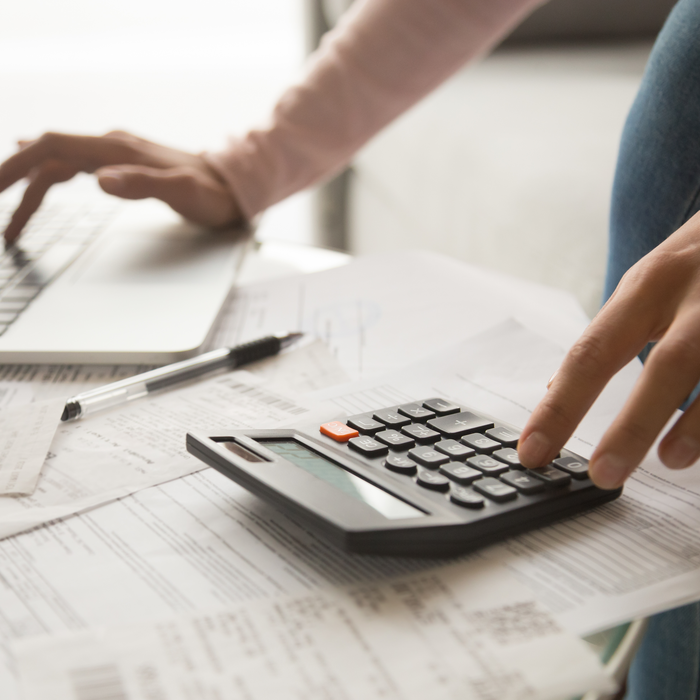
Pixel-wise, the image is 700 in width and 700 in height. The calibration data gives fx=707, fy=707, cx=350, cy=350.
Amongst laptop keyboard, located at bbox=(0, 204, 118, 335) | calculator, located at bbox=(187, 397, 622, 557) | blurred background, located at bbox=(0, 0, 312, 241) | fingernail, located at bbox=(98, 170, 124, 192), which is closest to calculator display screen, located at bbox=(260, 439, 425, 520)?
calculator, located at bbox=(187, 397, 622, 557)

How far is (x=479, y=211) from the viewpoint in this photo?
38.6 inches

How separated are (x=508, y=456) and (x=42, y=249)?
50cm

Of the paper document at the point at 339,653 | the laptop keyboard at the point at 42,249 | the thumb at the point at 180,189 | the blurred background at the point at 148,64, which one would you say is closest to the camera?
the paper document at the point at 339,653

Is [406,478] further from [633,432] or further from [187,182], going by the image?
[187,182]

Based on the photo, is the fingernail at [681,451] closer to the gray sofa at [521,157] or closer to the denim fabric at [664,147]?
the denim fabric at [664,147]

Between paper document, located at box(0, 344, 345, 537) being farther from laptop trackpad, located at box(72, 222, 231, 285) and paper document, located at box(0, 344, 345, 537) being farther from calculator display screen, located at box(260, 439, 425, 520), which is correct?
laptop trackpad, located at box(72, 222, 231, 285)

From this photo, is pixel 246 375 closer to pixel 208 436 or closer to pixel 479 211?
pixel 208 436

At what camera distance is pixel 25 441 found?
348 mm

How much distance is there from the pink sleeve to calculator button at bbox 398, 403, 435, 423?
1.40 ft

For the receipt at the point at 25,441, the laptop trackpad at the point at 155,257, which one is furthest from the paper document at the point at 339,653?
the laptop trackpad at the point at 155,257

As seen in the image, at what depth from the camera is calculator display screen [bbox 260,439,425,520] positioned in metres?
0.26

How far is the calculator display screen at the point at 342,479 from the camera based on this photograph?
0.84 ft

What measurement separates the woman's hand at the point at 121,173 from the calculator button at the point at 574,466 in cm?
48

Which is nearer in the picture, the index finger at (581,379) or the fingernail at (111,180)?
the index finger at (581,379)
